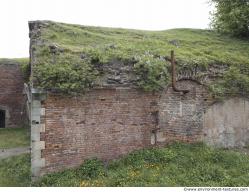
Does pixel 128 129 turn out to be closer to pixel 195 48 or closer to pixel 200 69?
pixel 200 69

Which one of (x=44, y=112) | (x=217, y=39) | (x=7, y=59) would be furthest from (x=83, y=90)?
(x=7, y=59)

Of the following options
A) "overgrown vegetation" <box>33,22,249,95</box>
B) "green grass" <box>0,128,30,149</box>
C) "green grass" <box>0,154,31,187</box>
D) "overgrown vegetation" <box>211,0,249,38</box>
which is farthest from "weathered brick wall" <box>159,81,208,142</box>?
"overgrown vegetation" <box>211,0,249,38</box>

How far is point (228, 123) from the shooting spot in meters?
12.2

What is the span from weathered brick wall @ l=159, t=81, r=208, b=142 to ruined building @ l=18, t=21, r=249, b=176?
3 cm

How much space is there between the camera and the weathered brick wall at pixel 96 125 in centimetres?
985

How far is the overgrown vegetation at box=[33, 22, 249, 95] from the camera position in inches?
396

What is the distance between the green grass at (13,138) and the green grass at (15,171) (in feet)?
9.33

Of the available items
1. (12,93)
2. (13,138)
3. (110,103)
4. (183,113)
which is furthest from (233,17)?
(12,93)

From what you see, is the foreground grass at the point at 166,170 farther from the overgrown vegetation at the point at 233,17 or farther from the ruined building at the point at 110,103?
the overgrown vegetation at the point at 233,17

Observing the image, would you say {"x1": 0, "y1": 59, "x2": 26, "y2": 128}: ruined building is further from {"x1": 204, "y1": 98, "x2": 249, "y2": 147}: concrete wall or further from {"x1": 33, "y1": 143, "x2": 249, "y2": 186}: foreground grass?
{"x1": 204, "y1": 98, "x2": 249, "y2": 147}: concrete wall

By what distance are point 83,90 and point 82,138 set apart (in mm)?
1348

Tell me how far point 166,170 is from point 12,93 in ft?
45.8

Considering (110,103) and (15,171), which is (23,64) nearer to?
(15,171)

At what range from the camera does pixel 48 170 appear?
9.76m
